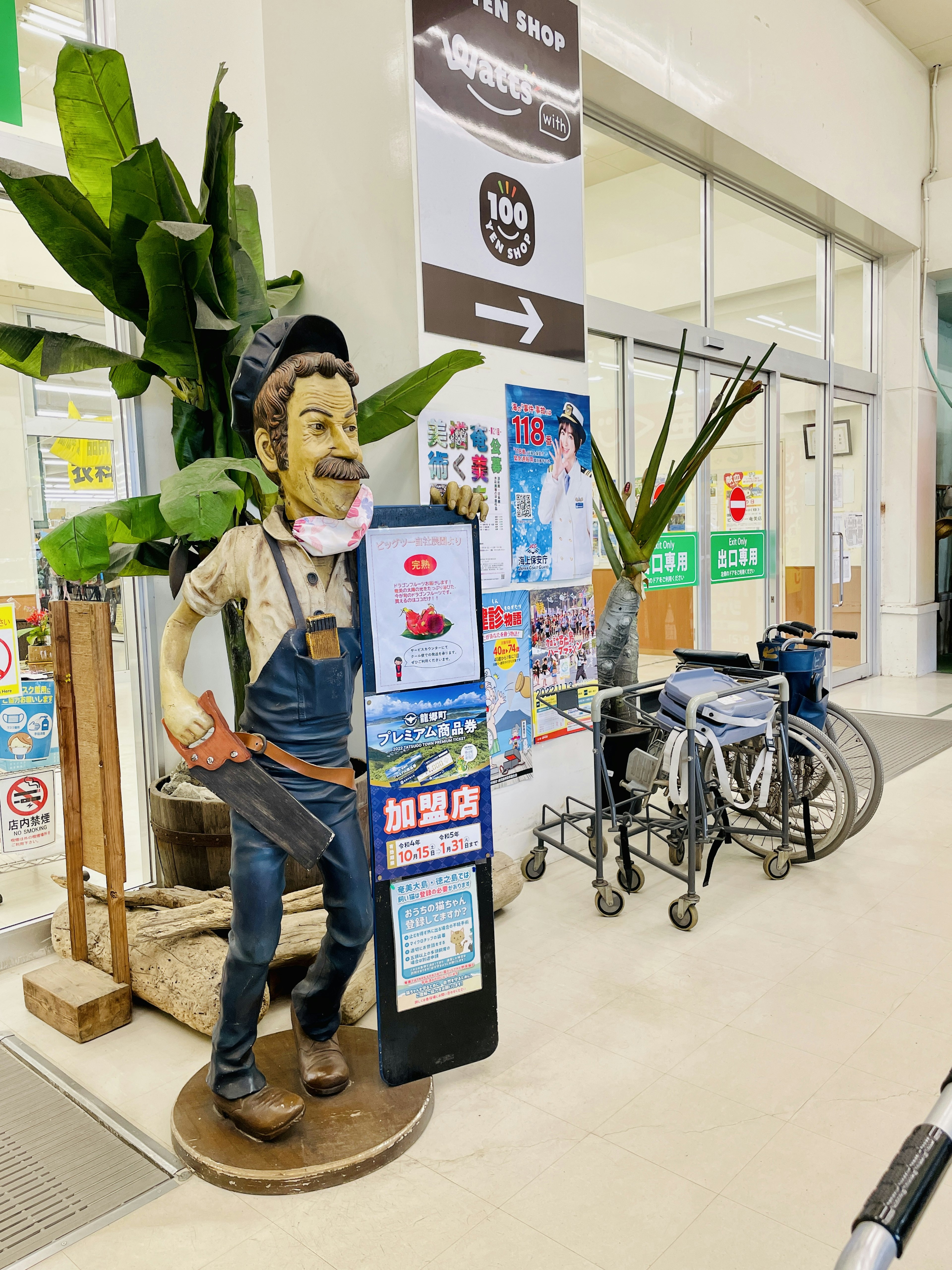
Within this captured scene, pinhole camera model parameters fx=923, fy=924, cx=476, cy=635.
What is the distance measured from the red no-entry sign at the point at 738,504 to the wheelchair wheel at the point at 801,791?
274 centimetres

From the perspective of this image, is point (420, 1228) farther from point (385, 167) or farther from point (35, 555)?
point (385, 167)

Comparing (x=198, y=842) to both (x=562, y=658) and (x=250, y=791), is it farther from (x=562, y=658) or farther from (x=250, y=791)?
(x=562, y=658)

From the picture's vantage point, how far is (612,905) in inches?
129

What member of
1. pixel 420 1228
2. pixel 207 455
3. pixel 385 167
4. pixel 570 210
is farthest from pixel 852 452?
pixel 420 1228

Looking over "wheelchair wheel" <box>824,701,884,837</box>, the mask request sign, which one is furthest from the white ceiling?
"wheelchair wheel" <box>824,701,884,837</box>

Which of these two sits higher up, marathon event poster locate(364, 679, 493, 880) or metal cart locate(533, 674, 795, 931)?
marathon event poster locate(364, 679, 493, 880)

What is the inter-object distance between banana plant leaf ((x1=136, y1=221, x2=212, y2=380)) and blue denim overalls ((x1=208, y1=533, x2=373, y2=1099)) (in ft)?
3.38

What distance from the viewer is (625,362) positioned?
5254 millimetres

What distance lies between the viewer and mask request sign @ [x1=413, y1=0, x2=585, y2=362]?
338 centimetres

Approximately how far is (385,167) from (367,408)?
1.13m

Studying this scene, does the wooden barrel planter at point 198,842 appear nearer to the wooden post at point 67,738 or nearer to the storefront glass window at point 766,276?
the wooden post at point 67,738

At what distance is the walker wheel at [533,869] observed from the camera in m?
3.74

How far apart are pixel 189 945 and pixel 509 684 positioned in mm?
1646

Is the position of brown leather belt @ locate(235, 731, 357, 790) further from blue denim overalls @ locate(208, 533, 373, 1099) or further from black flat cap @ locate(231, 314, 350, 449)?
black flat cap @ locate(231, 314, 350, 449)
